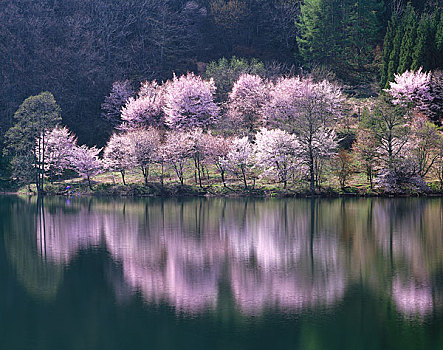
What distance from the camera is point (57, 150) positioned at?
79.1 metres

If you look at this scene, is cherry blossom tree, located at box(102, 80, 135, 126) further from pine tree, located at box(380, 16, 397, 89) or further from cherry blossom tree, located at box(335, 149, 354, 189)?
cherry blossom tree, located at box(335, 149, 354, 189)

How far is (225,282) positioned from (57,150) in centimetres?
6077

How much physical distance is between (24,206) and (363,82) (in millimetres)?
61847

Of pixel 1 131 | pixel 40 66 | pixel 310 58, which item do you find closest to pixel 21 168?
pixel 1 131

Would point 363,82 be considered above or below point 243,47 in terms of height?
below

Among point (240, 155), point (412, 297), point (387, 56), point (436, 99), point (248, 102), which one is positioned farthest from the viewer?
point (387, 56)

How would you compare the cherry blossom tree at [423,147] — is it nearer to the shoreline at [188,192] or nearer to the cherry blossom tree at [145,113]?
the shoreline at [188,192]

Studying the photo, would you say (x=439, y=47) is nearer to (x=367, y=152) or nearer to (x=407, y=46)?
(x=407, y=46)

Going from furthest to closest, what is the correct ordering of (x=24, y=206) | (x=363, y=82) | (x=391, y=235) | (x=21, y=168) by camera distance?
1. (x=363, y=82)
2. (x=21, y=168)
3. (x=24, y=206)
4. (x=391, y=235)

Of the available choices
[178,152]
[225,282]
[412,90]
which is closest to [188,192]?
[178,152]

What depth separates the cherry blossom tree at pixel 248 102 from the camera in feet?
256

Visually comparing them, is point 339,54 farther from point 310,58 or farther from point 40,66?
point 40,66

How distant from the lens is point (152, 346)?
17.0 meters

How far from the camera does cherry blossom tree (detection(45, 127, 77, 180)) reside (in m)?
78.4
